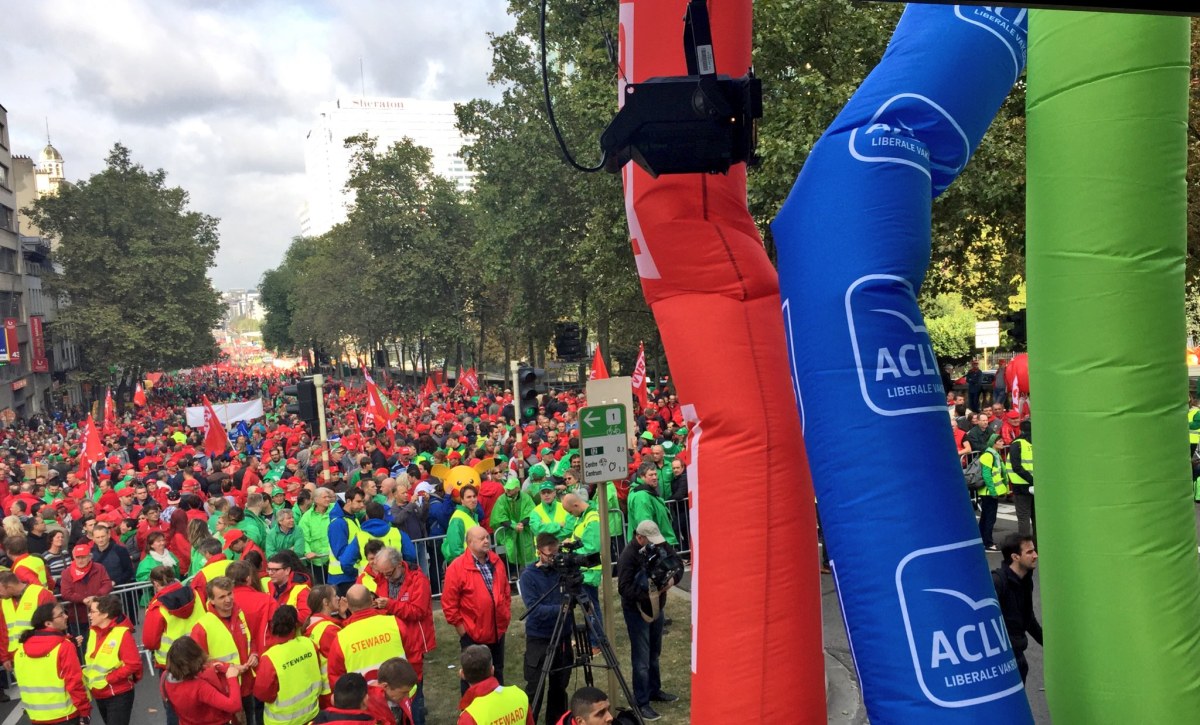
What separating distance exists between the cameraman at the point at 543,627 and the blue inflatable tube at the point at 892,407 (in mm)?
3827

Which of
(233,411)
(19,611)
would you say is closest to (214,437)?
(233,411)

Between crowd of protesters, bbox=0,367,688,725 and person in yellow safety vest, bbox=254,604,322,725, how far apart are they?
12mm

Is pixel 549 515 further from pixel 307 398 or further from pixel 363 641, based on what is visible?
pixel 307 398

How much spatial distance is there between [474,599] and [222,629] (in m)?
1.81

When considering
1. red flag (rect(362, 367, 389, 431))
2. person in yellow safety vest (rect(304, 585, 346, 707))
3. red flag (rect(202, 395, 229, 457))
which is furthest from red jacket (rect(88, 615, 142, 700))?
red flag (rect(362, 367, 389, 431))

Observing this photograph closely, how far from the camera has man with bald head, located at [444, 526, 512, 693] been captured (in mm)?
7586

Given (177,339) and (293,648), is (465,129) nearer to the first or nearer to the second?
(177,339)

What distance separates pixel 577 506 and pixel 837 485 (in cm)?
583

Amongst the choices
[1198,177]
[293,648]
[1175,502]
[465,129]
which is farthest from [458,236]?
[1175,502]

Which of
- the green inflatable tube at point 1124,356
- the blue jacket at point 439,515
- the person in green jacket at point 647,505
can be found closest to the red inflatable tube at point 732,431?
the green inflatable tube at point 1124,356

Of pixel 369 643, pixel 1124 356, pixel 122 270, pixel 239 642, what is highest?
pixel 122 270

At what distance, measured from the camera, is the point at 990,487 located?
1191 cm

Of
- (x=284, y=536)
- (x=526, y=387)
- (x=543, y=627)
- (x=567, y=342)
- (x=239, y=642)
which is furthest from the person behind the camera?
(x=567, y=342)

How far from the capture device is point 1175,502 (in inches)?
147
